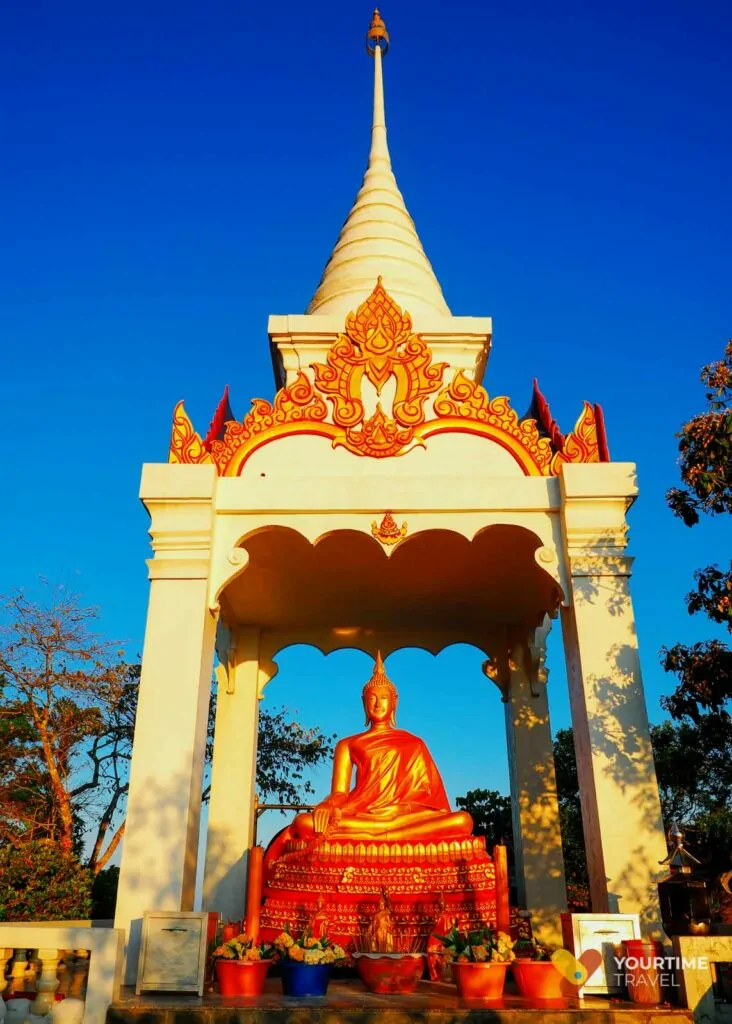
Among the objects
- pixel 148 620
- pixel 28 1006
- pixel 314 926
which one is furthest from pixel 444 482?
pixel 28 1006

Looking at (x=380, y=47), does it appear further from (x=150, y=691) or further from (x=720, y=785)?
(x=720, y=785)

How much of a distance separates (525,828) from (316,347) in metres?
7.02

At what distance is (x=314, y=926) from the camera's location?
26.4ft

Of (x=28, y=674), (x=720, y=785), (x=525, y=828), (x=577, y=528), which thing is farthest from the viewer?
(x=720, y=785)

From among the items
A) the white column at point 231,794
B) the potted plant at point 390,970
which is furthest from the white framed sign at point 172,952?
the white column at point 231,794

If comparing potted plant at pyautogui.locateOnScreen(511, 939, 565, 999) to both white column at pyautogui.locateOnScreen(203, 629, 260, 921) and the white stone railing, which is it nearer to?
the white stone railing

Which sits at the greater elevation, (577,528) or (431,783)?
(577,528)

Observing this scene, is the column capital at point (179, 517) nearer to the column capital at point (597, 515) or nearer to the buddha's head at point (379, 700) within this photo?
the buddha's head at point (379, 700)

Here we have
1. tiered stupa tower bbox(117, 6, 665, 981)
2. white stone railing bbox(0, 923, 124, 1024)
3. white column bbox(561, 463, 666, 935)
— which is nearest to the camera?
white stone railing bbox(0, 923, 124, 1024)

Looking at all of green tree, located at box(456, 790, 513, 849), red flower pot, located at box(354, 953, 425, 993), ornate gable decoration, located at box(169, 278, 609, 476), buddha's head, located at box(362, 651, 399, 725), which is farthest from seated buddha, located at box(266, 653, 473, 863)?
green tree, located at box(456, 790, 513, 849)

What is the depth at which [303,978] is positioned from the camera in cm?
641

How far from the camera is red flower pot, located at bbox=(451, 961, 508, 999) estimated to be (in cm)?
620

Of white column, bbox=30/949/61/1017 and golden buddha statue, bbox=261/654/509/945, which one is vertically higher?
golden buddha statue, bbox=261/654/509/945

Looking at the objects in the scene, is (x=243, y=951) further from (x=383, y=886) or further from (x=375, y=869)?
(x=375, y=869)
